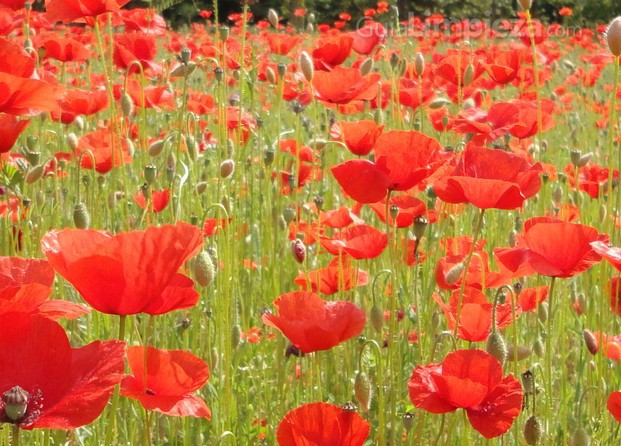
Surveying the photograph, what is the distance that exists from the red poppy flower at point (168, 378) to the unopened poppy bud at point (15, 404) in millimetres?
295

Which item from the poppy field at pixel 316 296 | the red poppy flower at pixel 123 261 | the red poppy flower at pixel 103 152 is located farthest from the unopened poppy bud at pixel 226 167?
the red poppy flower at pixel 123 261

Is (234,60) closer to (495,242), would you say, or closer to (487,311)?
(495,242)

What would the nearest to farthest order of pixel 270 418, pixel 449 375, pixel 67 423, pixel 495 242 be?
pixel 67 423, pixel 449 375, pixel 270 418, pixel 495 242

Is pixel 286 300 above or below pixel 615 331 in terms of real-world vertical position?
above

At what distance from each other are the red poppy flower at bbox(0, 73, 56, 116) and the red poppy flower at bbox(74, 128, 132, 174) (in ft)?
2.27

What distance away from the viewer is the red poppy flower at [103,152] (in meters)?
2.04

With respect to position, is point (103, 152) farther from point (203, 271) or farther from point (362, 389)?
point (362, 389)

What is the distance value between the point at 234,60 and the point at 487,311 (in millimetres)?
1896

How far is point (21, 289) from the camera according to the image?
83cm

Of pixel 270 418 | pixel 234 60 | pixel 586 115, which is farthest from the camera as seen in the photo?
pixel 586 115

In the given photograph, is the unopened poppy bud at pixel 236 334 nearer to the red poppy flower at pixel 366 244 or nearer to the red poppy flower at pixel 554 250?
the red poppy flower at pixel 366 244

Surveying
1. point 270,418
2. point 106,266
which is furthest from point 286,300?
point 270,418

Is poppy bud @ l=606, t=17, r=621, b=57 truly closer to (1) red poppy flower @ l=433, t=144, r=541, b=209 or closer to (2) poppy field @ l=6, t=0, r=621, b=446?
(2) poppy field @ l=6, t=0, r=621, b=446

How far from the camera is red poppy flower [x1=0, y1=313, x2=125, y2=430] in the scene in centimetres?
77
